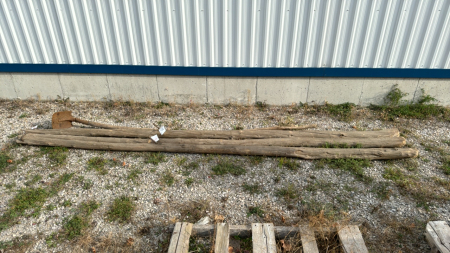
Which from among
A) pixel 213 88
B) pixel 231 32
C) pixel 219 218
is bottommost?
pixel 219 218

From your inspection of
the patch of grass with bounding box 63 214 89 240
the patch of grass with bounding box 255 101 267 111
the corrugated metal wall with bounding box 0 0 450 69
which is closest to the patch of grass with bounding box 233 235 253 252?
the patch of grass with bounding box 63 214 89 240

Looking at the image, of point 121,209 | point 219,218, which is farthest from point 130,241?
point 219,218

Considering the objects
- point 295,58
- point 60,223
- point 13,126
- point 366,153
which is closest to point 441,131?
point 366,153

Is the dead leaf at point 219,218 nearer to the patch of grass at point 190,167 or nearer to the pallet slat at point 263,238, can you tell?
the pallet slat at point 263,238

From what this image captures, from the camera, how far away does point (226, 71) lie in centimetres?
654

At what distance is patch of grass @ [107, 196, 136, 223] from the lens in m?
3.85

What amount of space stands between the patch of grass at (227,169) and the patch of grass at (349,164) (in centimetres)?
140

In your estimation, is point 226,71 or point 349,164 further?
point 226,71

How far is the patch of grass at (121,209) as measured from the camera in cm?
385

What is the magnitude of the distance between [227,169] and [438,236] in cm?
296

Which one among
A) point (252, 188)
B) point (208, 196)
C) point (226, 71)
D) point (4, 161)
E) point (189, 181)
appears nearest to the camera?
point (208, 196)

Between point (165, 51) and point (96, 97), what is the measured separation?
2.27 metres

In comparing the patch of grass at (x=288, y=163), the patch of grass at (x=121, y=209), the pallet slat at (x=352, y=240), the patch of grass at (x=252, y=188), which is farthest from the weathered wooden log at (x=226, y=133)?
the pallet slat at (x=352, y=240)

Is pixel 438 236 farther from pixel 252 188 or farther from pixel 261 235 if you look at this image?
pixel 252 188
